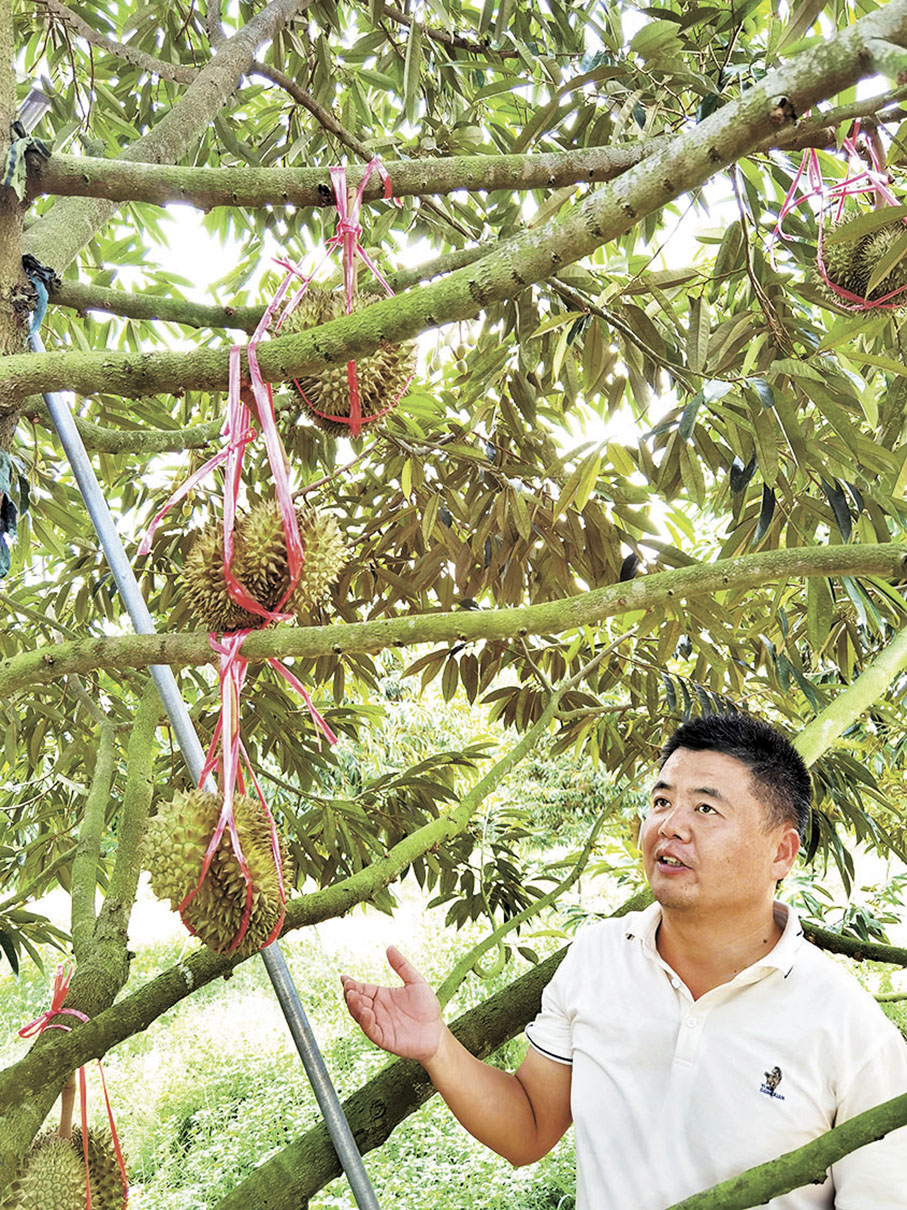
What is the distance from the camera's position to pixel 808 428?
1072mm

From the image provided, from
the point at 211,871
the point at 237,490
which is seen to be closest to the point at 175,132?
the point at 237,490

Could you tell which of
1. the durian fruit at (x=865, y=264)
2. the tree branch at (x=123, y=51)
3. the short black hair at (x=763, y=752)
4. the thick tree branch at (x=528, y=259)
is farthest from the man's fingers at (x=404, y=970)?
the tree branch at (x=123, y=51)

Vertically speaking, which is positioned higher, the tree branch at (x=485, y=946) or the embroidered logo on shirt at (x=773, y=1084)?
the tree branch at (x=485, y=946)

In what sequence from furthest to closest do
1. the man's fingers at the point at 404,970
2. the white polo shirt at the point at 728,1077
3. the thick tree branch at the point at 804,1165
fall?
the man's fingers at the point at 404,970, the white polo shirt at the point at 728,1077, the thick tree branch at the point at 804,1165

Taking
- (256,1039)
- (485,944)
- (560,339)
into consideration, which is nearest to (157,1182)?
(256,1039)

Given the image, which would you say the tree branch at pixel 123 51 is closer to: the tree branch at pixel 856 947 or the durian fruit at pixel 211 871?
the durian fruit at pixel 211 871

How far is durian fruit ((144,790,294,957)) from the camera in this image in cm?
76

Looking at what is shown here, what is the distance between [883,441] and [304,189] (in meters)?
0.80

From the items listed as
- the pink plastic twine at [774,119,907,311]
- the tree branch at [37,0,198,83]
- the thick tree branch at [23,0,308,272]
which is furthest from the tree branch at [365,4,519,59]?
the pink plastic twine at [774,119,907,311]

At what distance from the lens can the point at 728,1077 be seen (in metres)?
0.91

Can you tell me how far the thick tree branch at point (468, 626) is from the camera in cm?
64

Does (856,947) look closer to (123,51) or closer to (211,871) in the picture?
(211,871)

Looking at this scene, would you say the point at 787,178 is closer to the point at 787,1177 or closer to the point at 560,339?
the point at 560,339

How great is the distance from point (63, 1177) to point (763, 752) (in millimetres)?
710
